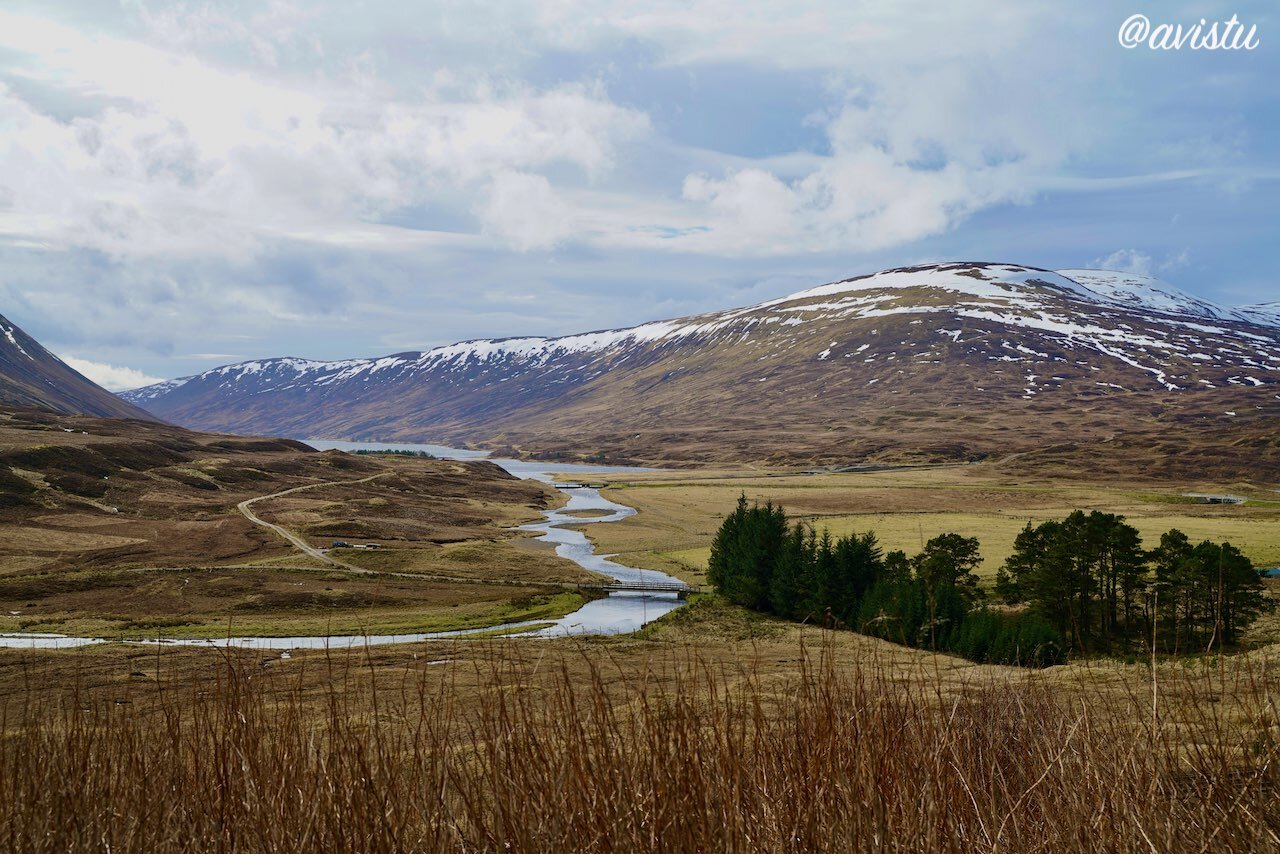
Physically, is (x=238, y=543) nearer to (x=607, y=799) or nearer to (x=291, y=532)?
(x=291, y=532)

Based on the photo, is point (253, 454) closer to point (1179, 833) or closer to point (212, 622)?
point (212, 622)

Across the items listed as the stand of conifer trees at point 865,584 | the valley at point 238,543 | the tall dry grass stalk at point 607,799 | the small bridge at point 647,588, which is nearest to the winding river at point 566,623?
the small bridge at point 647,588

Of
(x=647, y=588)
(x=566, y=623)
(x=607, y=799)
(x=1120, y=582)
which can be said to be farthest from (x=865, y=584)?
(x=607, y=799)

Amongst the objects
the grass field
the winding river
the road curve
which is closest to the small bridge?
the winding river

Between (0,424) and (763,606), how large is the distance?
388 feet

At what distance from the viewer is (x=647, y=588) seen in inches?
2581

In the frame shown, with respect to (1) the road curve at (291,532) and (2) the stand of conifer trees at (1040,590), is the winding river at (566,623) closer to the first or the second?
(2) the stand of conifer trees at (1040,590)

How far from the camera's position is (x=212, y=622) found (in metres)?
57.6

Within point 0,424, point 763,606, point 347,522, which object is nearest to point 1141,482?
point 763,606

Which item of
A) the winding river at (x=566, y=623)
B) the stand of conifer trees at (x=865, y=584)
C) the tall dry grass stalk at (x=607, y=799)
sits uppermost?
the tall dry grass stalk at (x=607, y=799)

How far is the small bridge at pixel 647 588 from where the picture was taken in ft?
217

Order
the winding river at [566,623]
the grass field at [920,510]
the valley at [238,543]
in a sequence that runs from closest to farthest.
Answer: the winding river at [566,623], the valley at [238,543], the grass field at [920,510]

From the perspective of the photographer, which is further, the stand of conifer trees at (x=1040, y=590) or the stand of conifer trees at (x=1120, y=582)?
the stand of conifer trees at (x=1120, y=582)

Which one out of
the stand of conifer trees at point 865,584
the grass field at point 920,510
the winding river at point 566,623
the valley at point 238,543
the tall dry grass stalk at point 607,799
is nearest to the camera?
the tall dry grass stalk at point 607,799
